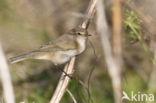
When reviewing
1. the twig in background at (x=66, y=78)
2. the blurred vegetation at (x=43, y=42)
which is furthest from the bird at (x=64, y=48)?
the blurred vegetation at (x=43, y=42)

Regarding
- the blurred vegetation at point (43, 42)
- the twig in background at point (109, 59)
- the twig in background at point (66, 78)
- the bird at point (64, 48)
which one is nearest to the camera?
the twig in background at point (109, 59)

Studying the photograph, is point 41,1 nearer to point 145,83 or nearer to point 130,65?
point 130,65

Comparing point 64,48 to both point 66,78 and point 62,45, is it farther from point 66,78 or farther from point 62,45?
point 66,78

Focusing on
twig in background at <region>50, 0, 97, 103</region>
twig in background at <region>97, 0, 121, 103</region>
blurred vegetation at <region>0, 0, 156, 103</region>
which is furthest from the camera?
blurred vegetation at <region>0, 0, 156, 103</region>

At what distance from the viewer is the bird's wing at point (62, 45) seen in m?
3.53

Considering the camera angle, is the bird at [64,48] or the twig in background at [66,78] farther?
the bird at [64,48]

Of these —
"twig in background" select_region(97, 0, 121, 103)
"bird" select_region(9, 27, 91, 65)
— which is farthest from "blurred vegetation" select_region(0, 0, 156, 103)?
"twig in background" select_region(97, 0, 121, 103)

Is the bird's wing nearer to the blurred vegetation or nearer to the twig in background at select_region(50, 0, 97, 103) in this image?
the twig in background at select_region(50, 0, 97, 103)

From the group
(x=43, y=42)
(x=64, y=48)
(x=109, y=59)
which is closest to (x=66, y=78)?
(x=64, y=48)

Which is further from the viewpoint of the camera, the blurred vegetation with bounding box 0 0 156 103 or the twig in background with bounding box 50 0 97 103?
the blurred vegetation with bounding box 0 0 156 103

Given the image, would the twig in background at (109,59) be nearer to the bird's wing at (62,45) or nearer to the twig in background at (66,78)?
the twig in background at (66,78)

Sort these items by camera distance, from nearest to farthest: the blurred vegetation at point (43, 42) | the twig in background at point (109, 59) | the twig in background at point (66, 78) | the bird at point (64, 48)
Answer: the twig in background at point (109, 59) < the twig in background at point (66, 78) < the bird at point (64, 48) < the blurred vegetation at point (43, 42)

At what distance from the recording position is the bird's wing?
11.6 ft

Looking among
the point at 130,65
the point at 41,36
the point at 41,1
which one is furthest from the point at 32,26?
the point at 130,65
